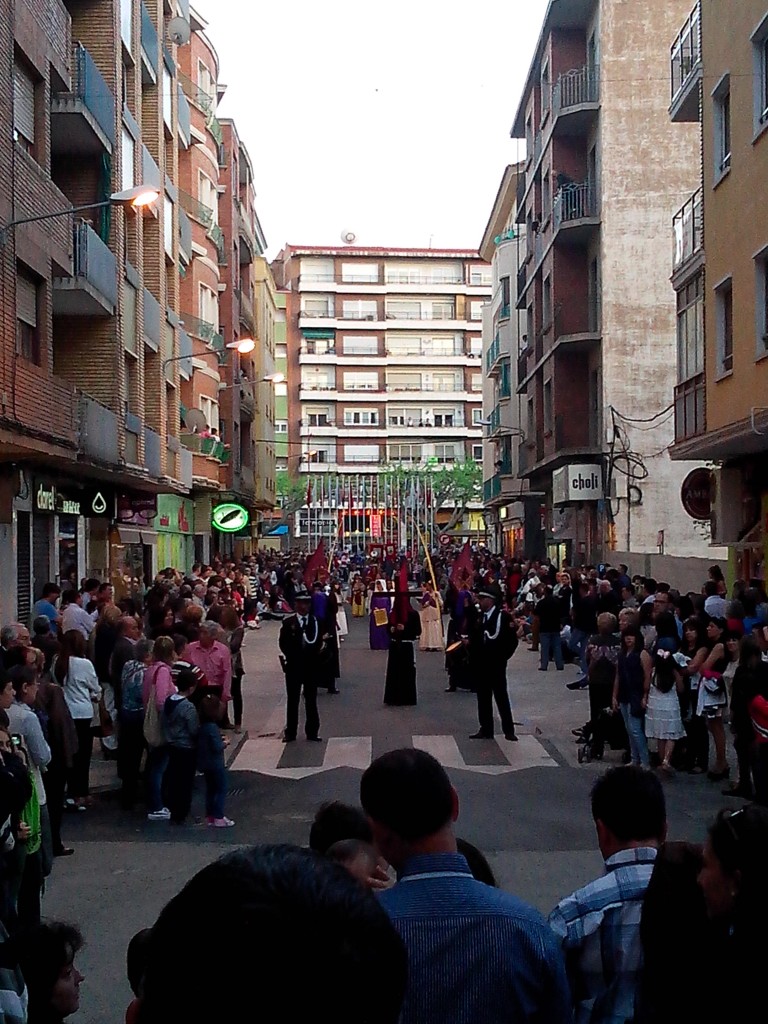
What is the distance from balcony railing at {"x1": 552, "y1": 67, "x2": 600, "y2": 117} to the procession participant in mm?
24261

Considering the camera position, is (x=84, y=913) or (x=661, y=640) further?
(x=661, y=640)

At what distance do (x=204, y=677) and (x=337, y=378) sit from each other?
3535 inches

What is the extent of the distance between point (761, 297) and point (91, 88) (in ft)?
41.8

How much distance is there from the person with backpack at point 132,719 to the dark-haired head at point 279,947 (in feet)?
34.6

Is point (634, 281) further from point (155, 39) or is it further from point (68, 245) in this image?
point (68, 245)

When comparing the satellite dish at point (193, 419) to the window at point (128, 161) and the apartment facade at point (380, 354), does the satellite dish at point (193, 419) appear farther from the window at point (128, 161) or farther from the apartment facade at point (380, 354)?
the apartment facade at point (380, 354)

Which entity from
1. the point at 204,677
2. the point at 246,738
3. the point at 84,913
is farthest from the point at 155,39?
the point at 84,913

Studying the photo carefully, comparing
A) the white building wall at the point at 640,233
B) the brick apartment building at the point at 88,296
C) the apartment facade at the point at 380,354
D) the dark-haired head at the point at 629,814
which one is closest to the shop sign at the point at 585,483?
the white building wall at the point at 640,233

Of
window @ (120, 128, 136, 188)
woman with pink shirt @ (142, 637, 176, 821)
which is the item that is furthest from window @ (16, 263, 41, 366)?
woman with pink shirt @ (142, 637, 176, 821)

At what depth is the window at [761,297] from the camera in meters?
18.7

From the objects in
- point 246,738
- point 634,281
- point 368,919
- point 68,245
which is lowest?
point 246,738

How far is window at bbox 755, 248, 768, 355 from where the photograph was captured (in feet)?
61.4

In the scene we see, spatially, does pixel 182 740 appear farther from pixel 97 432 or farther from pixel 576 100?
pixel 576 100

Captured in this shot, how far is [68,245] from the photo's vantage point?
22422mm
